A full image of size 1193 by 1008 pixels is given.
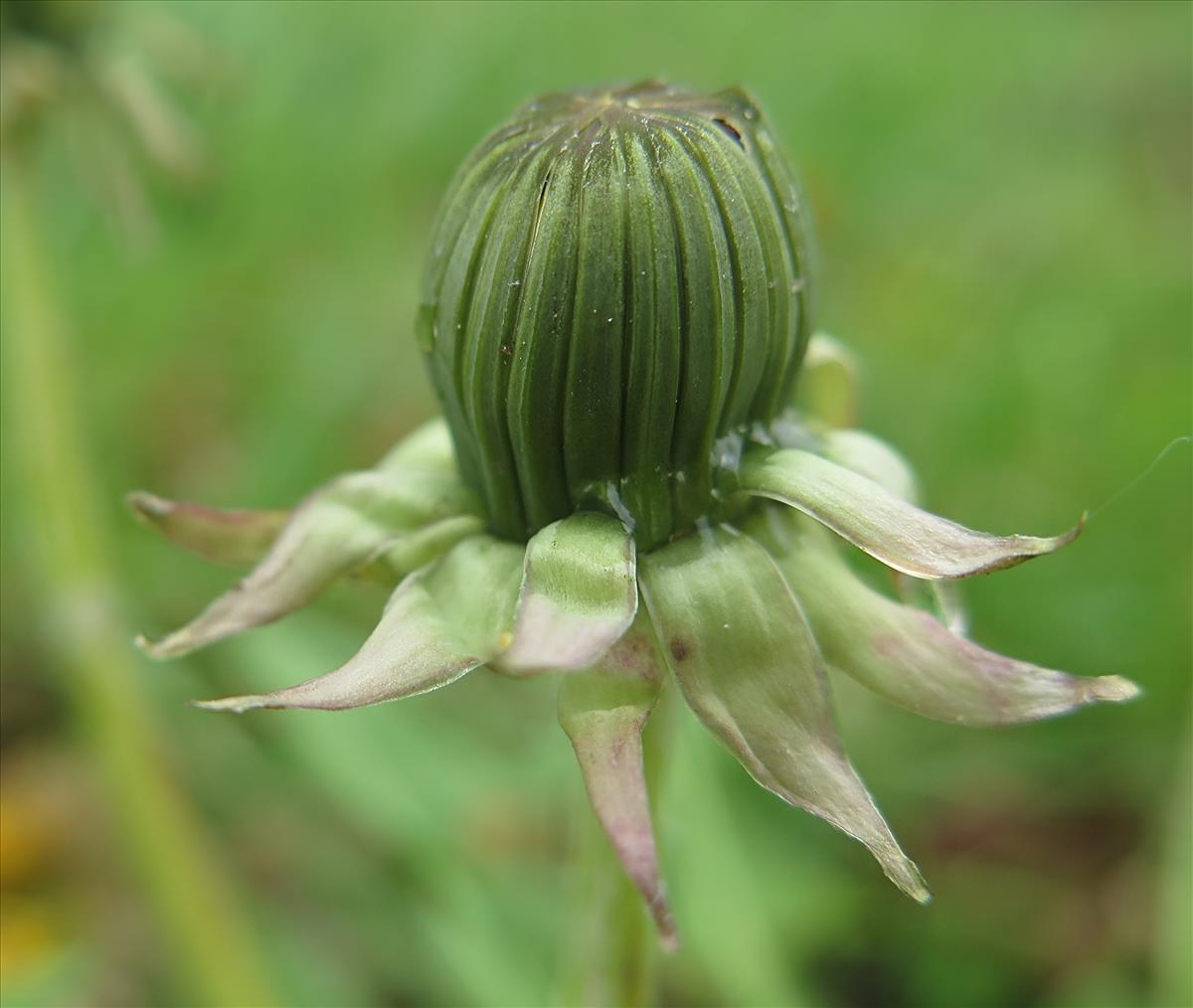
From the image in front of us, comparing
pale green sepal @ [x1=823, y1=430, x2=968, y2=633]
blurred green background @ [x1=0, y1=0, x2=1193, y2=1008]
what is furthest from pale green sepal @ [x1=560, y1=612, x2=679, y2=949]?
blurred green background @ [x1=0, y1=0, x2=1193, y2=1008]

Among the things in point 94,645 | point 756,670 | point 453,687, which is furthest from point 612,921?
point 453,687

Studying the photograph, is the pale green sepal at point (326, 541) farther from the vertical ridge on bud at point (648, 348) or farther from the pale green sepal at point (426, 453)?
the vertical ridge on bud at point (648, 348)

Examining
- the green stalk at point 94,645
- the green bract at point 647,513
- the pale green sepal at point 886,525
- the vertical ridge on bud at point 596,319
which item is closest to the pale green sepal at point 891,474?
the green bract at point 647,513

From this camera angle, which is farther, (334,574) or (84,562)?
(84,562)

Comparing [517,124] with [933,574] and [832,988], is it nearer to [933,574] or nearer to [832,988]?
[933,574]

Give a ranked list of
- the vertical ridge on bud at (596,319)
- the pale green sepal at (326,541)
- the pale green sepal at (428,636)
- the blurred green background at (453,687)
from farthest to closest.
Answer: the blurred green background at (453,687) < the pale green sepal at (326,541) < the vertical ridge on bud at (596,319) < the pale green sepal at (428,636)

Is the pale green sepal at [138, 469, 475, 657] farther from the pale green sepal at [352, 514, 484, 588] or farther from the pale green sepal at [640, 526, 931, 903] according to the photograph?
the pale green sepal at [640, 526, 931, 903]

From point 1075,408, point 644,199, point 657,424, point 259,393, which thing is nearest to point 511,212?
point 644,199
